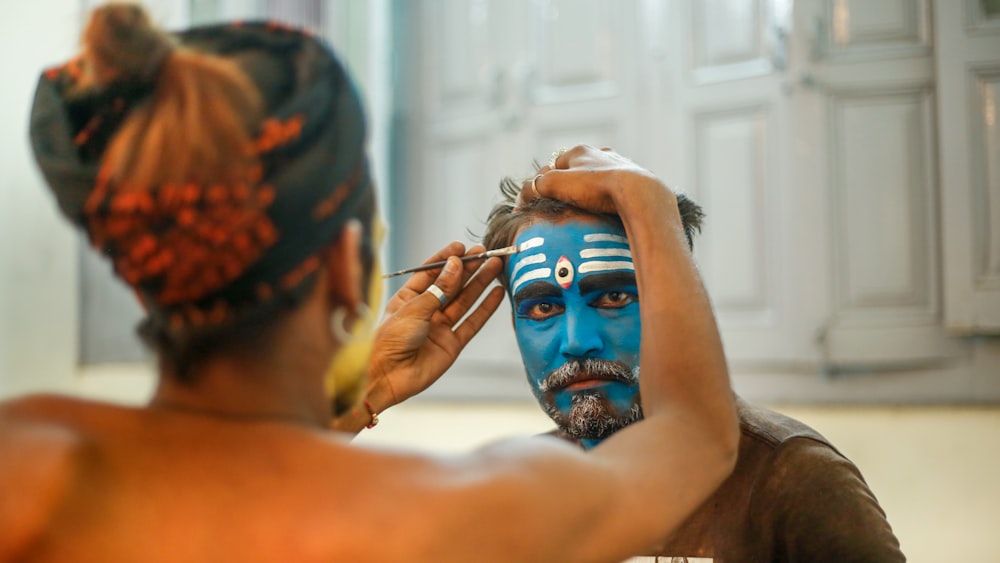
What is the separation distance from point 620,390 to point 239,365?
3.52 ft

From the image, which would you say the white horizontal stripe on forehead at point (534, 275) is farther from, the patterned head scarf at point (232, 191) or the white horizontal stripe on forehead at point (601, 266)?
the patterned head scarf at point (232, 191)

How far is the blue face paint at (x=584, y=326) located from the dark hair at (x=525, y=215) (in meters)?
0.03

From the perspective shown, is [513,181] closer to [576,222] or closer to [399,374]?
[576,222]

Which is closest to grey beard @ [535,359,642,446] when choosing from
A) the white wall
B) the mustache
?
the mustache

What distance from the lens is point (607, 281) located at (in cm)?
198

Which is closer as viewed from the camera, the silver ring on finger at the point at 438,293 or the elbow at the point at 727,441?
the elbow at the point at 727,441

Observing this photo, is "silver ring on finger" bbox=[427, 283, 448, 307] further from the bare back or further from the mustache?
the bare back

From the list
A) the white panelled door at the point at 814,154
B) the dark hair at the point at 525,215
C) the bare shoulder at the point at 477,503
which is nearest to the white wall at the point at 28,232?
the white panelled door at the point at 814,154

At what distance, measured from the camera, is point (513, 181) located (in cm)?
237

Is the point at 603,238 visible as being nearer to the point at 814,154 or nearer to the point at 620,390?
the point at 620,390

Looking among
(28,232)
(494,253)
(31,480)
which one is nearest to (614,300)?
(494,253)

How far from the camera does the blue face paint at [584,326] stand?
1966 millimetres

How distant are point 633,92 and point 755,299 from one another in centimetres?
92

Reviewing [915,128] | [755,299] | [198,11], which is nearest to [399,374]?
[755,299]
